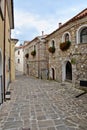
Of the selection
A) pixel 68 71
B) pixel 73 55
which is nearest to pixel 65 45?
pixel 73 55

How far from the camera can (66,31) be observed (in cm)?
1231

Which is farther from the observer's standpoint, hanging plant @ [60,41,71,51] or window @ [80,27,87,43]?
hanging plant @ [60,41,71,51]

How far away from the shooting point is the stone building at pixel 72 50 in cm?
1052

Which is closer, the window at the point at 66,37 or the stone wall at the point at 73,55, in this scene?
the stone wall at the point at 73,55

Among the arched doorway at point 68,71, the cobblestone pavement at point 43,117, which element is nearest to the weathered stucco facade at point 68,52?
the arched doorway at point 68,71

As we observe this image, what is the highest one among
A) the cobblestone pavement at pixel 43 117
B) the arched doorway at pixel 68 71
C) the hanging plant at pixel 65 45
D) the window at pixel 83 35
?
the window at pixel 83 35

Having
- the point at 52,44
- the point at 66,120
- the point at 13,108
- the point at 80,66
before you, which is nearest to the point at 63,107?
the point at 66,120

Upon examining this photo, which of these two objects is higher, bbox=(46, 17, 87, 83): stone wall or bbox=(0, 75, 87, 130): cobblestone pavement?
bbox=(46, 17, 87, 83): stone wall

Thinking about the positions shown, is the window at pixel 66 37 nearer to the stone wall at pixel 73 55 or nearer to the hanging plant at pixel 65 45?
the stone wall at pixel 73 55

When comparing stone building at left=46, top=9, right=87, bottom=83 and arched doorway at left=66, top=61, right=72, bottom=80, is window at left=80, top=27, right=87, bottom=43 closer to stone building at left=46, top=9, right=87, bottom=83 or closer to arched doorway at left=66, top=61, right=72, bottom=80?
stone building at left=46, top=9, right=87, bottom=83

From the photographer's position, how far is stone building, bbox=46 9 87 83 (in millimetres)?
10524

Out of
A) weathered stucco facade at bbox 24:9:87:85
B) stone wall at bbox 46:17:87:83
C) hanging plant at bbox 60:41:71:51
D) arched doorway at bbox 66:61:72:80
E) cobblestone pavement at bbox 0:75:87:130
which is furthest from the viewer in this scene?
arched doorway at bbox 66:61:72:80

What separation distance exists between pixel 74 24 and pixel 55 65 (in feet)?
16.2

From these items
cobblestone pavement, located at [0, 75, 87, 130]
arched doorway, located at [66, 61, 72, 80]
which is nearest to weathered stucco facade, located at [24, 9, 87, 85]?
arched doorway, located at [66, 61, 72, 80]
